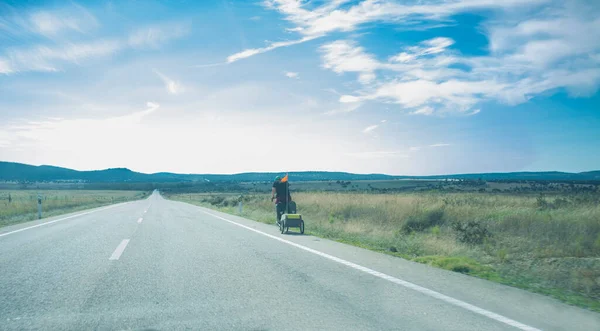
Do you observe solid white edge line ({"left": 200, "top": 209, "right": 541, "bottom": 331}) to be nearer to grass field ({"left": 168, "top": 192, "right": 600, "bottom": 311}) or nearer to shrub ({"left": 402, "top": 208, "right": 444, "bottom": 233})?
grass field ({"left": 168, "top": 192, "right": 600, "bottom": 311})

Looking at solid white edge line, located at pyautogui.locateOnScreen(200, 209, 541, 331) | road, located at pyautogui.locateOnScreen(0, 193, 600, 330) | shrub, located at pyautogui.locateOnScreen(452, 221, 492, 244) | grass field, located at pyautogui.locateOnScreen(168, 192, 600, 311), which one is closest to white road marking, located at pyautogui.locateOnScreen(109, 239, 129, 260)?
road, located at pyautogui.locateOnScreen(0, 193, 600, 330)

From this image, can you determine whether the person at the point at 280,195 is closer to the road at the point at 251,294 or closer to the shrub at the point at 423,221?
the shrub at the point at 423,221

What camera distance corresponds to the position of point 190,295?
17.4ft

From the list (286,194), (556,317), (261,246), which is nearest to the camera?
(556,317)

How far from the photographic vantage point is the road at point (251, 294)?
4.26 metres

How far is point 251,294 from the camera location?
536 cm

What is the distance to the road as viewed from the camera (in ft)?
14.0

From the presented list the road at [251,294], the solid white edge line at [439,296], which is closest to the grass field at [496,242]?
the road at [251,294]

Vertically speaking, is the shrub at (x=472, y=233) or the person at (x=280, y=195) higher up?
the person at (x=280, y=195)

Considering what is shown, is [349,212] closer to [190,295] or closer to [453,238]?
[453,238]

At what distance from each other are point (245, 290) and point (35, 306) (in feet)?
8.46

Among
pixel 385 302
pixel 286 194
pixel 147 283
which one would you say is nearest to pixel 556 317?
pixel 385 302

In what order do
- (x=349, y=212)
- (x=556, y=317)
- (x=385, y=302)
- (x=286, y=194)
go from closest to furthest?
(x=556, y=317) < (x=385, y=302) < (x=286, y=194) < (x=349, y=212)

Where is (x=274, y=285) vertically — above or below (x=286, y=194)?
below
